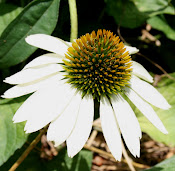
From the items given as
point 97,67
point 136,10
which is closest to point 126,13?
point 136,10

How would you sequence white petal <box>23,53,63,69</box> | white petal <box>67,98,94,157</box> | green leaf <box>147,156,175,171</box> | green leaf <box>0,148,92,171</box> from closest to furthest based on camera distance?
1. white petal <box>67,98,94,157</box>
2. white petal <box>23,53,63,69</box>
3. green leaf <box>147,156,175,171</box>
4. green leaf <box>0,148,92,171</box>

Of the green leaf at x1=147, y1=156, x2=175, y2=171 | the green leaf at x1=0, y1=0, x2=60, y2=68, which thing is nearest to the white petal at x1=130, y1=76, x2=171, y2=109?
the green leaf at x1=147, y1=156, x2=175, y2=171

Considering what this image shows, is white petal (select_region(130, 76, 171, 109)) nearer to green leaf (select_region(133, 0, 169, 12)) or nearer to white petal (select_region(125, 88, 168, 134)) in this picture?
white petal (select_region(125, 88, 168, 134))

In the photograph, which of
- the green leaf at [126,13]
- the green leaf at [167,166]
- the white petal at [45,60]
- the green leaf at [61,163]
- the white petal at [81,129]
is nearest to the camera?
the white petal at [81,129]

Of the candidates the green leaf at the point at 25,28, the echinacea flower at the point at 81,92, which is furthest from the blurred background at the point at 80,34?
the echinacea flower at the point at 81,92

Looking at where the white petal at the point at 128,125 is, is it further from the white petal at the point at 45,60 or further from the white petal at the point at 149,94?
the white petal at the point at 45,60
